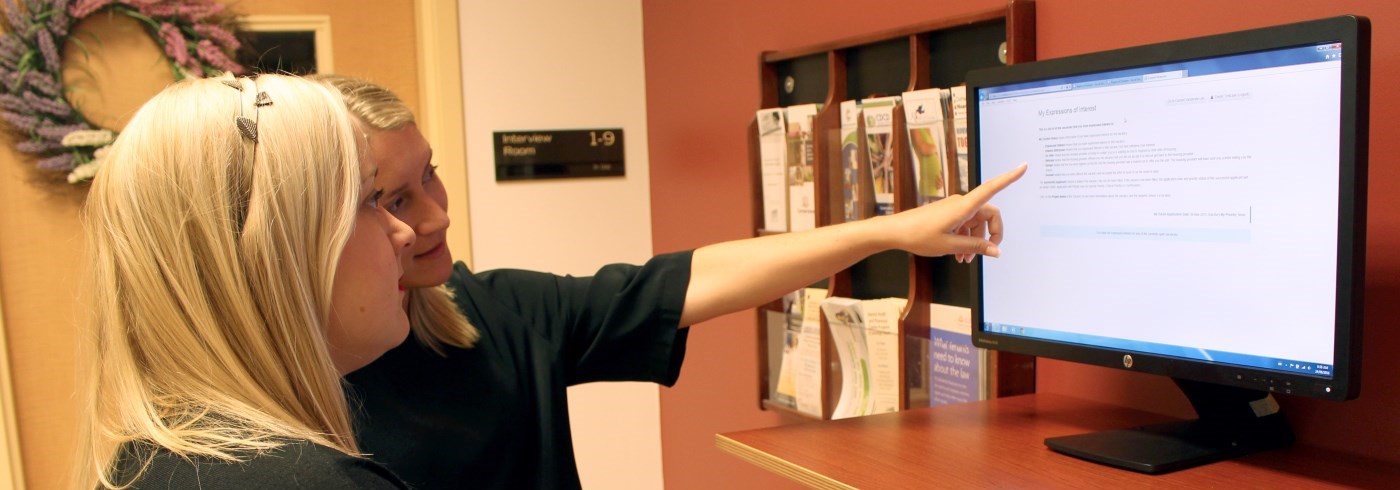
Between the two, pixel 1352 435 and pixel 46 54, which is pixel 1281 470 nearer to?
pixel 1352 435

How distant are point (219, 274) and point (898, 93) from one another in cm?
116

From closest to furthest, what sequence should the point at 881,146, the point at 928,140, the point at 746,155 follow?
1. the point at 928,140
2. the point at 881,146
3. the point at 746,155

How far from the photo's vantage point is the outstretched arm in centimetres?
130

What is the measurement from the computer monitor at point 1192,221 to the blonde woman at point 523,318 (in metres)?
0.08

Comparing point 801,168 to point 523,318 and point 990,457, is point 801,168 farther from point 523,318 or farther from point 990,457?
point 990,457

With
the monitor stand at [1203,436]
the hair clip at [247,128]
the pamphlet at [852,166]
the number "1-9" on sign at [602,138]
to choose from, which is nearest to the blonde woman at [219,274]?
the hair clip at [247,128]

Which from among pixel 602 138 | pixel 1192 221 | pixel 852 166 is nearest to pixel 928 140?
pixel 852 166

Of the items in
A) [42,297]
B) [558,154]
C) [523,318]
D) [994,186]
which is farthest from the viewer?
[558,154]

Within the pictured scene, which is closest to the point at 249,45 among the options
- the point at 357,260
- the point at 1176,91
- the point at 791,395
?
the point at 791,395

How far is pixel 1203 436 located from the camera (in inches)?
45.9

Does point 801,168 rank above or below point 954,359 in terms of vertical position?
above

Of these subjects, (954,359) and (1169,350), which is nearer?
(1169,350)

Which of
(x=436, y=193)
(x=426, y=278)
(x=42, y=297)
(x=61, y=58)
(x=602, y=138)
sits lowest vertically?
(x=42, y=297)

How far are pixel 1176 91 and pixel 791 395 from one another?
43.2 inches
